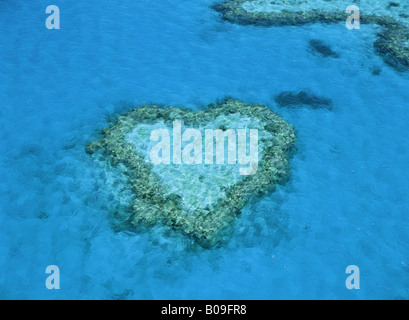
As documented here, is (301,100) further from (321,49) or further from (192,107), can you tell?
(192,107)

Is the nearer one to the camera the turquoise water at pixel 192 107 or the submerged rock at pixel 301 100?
the turquoise water at pixel 192 107

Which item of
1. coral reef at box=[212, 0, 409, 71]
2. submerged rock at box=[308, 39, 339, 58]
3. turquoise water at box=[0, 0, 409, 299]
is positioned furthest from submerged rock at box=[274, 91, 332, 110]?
coral reef at box=[212, 0, 409, 71]

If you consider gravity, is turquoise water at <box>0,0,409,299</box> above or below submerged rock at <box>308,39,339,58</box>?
below

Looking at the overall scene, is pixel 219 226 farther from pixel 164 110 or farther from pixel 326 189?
pixel 164 110

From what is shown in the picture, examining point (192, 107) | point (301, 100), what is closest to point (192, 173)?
point (192, 107)

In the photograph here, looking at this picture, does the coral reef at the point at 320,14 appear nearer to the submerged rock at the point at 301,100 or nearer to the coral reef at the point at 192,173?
the submerged rock at the point at 301,100

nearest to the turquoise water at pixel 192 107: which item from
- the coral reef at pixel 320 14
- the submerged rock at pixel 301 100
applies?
the submerged rock at pixel 301 100

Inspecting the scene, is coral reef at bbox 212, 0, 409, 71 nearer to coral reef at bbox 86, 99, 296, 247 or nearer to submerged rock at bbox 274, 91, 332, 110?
submerged rock at bbox 274, 91, 332, 110

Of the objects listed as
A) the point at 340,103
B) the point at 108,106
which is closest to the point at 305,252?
the point at 340,103
